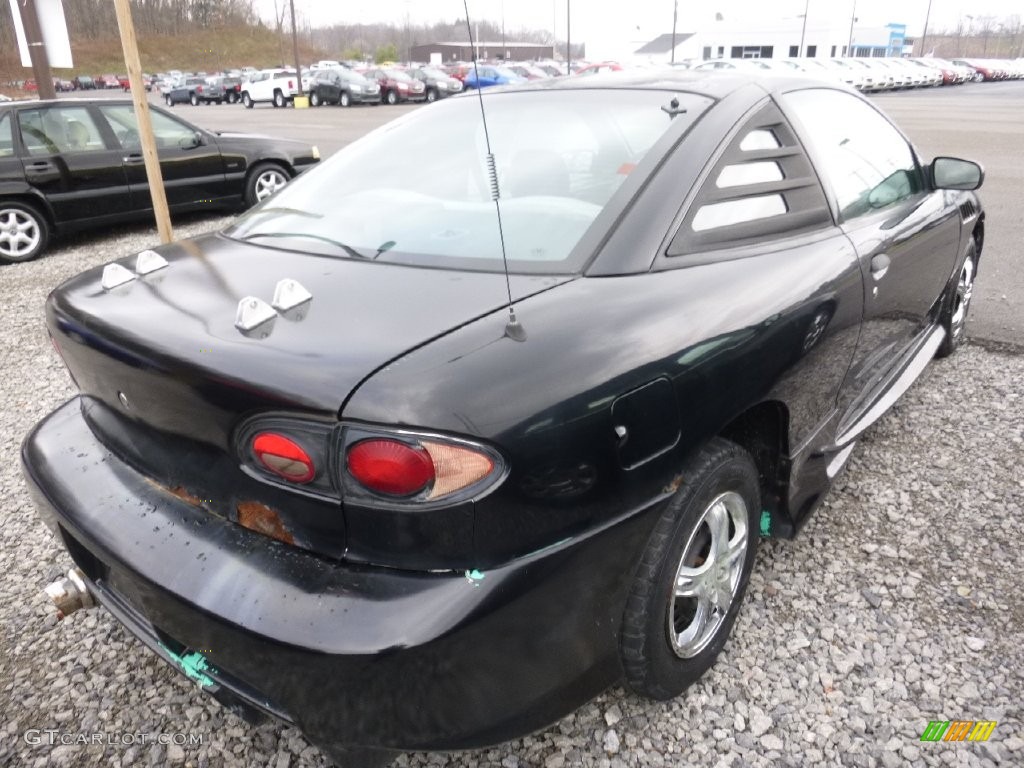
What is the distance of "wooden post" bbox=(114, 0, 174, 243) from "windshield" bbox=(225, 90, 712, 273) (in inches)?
80.2

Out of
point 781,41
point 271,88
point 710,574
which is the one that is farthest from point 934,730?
point 781,41

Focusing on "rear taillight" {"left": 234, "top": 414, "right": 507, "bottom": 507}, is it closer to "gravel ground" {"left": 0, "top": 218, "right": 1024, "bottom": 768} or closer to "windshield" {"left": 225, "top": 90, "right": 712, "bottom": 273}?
"windshield" {"left": 225, "top": 90, "right": 712, "bottom": 273}

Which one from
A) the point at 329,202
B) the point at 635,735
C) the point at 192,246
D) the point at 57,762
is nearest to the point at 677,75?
the point at 329,202

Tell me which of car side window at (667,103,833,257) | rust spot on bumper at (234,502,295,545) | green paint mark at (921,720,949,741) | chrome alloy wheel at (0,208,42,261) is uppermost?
car side window at (667,103,833,257)

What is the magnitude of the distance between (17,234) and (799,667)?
7.86m

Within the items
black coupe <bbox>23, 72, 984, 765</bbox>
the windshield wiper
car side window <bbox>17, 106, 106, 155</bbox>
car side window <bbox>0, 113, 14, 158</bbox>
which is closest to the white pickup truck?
car side window <bbox>17, 106, 106, 155</bbox>

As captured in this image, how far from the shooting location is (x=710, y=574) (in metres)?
2.07

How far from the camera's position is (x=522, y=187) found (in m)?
2.25

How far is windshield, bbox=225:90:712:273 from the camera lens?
2.04 m

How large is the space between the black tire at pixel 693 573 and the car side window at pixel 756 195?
569 millimetres

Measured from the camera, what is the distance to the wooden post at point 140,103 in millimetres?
3963

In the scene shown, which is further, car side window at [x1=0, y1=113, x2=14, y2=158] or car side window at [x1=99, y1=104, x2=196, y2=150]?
car side window at [x1=99, y1=104, x2=196, y2=150]

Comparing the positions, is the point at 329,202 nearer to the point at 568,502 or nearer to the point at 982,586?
the point at 568,502

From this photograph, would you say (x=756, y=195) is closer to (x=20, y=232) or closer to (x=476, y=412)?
(x=476, y=412)
